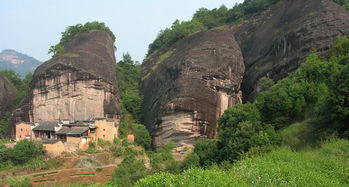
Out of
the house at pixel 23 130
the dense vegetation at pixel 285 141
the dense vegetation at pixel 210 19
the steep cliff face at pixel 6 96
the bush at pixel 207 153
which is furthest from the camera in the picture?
the dense vegetation at pixel 210 19

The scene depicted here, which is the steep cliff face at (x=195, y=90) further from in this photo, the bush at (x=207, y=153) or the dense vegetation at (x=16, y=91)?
the dense vegetation at (x=16, y=91)

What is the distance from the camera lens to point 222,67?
114 ft

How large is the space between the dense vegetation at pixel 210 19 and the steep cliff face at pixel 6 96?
73.1 feet

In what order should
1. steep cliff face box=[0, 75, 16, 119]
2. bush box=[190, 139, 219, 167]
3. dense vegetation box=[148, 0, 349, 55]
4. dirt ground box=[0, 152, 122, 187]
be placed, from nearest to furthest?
1. bush box=[190, 139, 219, 167]
2. dirt ground box=[0, 152, 122, 187]
3. steep cliff face box=[0, 75, 16, 119]
4. dense vegetation box=[148, 0, 349, 55]

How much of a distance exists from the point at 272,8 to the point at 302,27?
47.0 feet

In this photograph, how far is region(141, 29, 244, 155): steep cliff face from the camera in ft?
101

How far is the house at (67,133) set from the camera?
30734mm

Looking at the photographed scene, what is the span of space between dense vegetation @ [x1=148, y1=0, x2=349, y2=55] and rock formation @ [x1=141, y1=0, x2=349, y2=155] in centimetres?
929

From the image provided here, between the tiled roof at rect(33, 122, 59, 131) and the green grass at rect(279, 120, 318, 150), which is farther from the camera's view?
the tiled roof at rect(33, 122, 59, 131)

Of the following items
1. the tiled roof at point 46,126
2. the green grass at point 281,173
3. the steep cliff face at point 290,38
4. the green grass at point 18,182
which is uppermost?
the steep cliff face at point 290,38

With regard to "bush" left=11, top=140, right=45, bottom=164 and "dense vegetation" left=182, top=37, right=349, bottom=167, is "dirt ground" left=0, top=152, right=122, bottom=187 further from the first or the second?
"dense vegetation" left=182, top=37, right=349, bottom=167

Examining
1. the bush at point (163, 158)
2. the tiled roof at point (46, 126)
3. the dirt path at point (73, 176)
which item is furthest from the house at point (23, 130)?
the bush at point (163, 158)

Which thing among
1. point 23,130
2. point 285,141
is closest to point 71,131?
point 23,130

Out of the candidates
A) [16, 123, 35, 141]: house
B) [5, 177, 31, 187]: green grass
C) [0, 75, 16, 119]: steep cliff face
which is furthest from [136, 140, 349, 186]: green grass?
[0, 75, 16, 119]: steep cliff face
